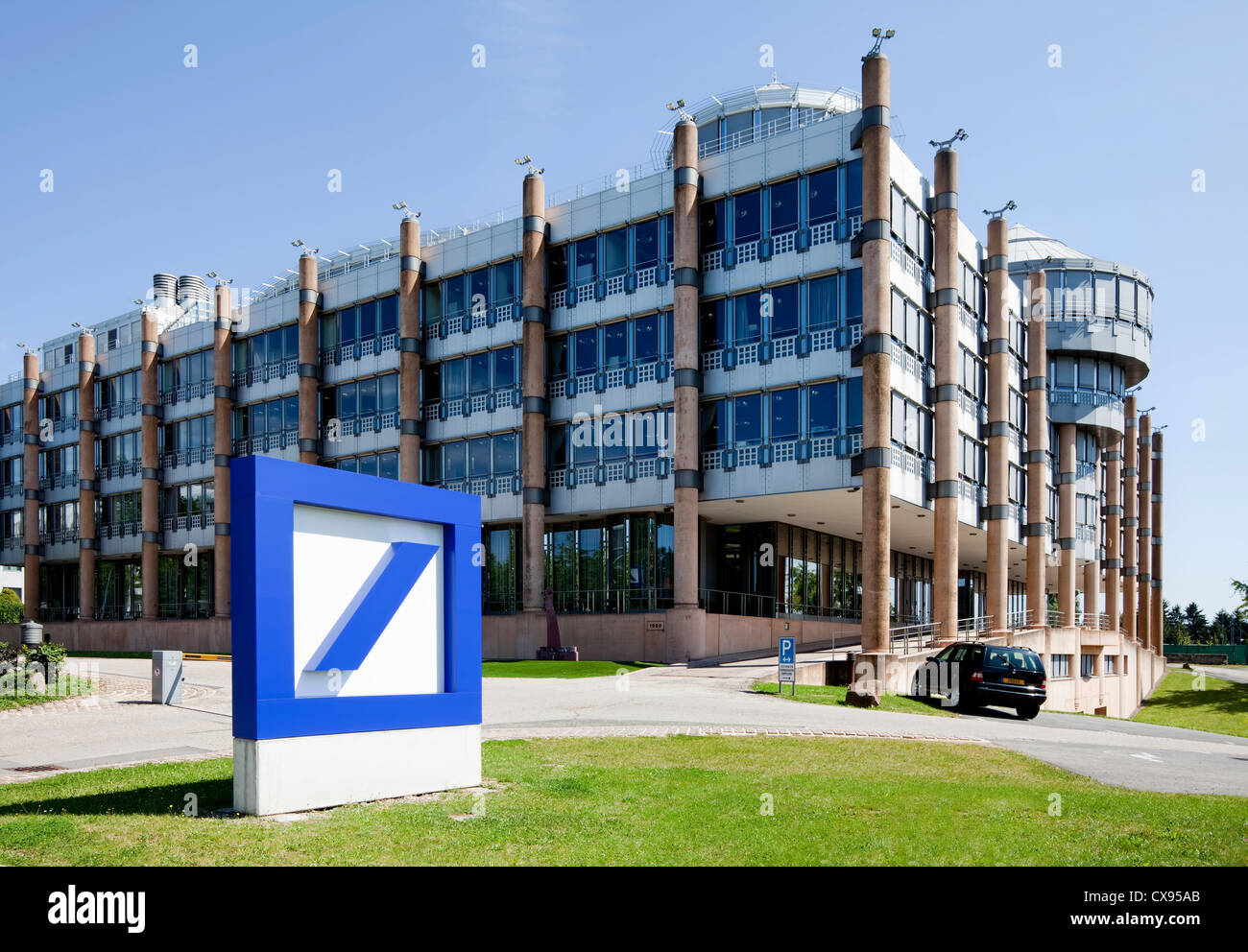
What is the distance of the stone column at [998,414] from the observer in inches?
1670

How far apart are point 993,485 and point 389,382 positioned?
83.7 ft

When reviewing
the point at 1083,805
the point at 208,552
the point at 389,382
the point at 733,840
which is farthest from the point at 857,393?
the point at 208,552

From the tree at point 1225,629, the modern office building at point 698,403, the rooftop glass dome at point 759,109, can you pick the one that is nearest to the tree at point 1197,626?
the tree at point 1225,629

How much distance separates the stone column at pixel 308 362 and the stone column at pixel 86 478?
19232mm

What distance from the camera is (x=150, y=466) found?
183 ft

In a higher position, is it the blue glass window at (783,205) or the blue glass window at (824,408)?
the blue glass window at (783,205)

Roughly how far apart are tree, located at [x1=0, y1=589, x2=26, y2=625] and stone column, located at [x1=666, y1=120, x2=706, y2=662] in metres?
45.4

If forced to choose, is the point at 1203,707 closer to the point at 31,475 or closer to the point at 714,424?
the point at 714,424

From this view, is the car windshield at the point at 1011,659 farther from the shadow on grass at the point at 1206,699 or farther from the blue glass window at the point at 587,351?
the shadow on grass at the point at 1206,699

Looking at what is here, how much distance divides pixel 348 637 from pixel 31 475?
207ft

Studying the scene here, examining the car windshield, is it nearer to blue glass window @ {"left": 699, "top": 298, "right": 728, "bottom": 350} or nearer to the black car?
the black car

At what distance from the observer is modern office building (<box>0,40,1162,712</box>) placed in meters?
34.8

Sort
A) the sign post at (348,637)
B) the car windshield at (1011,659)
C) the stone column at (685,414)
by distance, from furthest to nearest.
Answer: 1. the stone column at (685,414)
2. the car windshield at (1011,659)
3. the sign post at (348,637)

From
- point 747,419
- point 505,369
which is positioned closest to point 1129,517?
point 747,419
